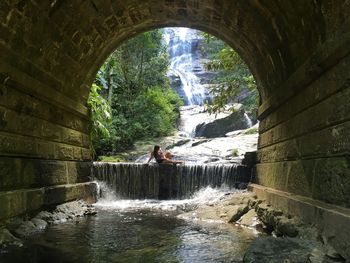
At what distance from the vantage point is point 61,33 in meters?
8.10

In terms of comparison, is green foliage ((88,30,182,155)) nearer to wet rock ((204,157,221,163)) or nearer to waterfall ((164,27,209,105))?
wet rock ((204,157,221,163))

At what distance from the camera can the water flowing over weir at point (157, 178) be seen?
12.8m

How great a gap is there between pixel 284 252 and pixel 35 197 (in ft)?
16.2

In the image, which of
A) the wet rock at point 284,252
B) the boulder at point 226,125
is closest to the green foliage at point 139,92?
the boulder at point 226,125

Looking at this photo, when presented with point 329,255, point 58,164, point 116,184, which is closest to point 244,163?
point 116,184

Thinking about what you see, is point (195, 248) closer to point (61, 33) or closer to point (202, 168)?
point (61, 33)

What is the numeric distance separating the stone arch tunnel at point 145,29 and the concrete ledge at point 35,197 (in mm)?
20

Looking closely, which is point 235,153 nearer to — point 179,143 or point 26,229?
point 179,143

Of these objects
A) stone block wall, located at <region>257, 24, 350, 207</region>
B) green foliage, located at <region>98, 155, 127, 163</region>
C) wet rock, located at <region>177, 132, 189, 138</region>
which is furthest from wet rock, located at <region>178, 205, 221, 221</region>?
wet rock, located at <region>177, 132, 189, 138</region>

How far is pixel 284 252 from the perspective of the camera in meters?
4.58

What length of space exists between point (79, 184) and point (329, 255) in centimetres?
733

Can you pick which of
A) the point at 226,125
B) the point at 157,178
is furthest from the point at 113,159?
the point at 226,125

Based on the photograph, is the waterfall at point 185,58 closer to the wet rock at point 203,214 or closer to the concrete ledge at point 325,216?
the wet rock at point 203,214

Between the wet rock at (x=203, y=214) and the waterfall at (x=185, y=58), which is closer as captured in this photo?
the wet rock at (x=203, y=214)
